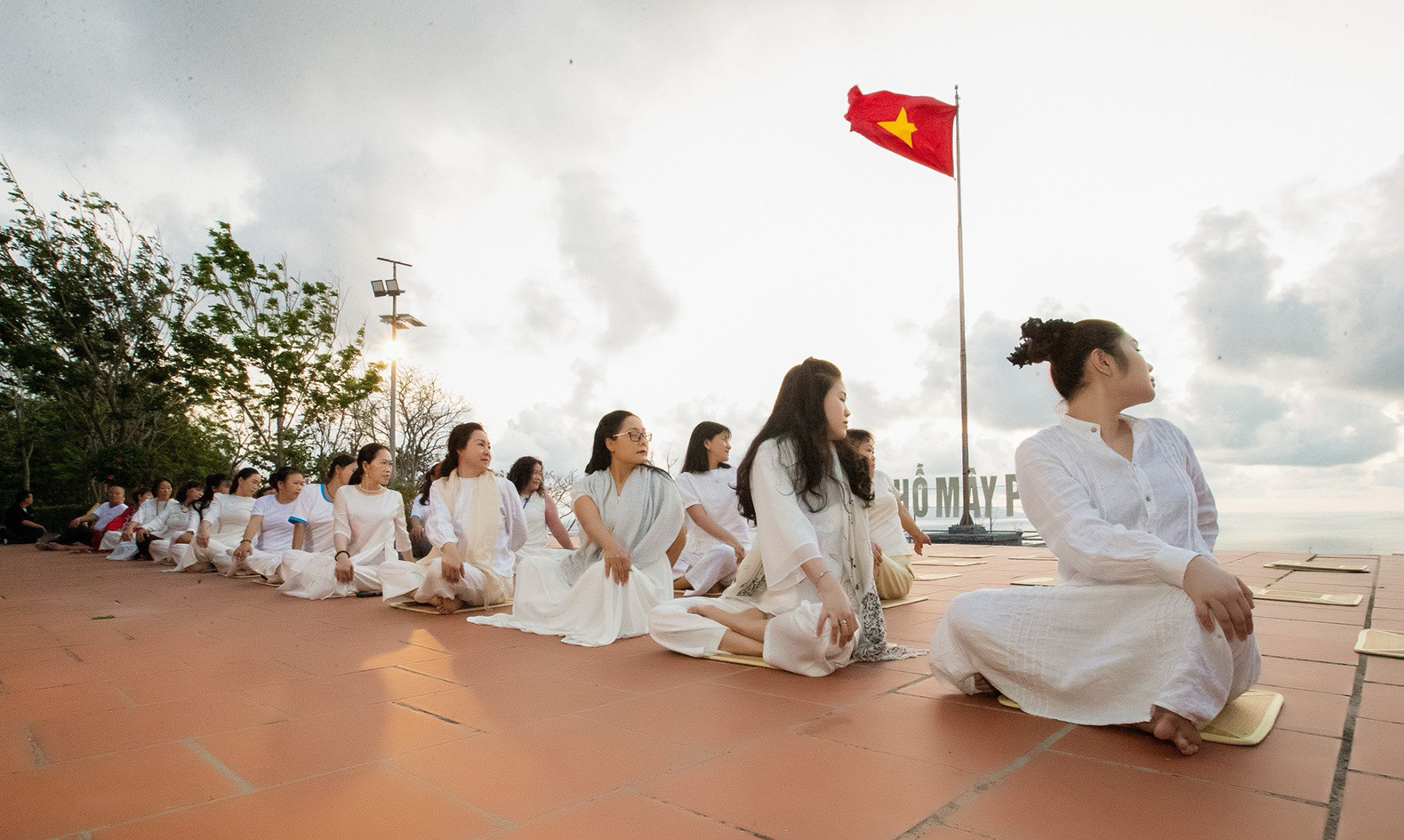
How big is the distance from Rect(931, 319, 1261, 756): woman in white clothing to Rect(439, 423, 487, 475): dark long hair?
12.1 feet

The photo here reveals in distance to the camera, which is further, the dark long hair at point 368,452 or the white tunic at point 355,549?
the dark long hair at point 368,452

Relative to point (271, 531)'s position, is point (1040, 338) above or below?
above

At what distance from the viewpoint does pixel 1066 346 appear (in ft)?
7.89

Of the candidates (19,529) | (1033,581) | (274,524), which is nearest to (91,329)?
(19,529)

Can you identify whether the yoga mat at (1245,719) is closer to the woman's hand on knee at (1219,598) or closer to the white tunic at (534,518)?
the woman's hand on knee at (1219,598)

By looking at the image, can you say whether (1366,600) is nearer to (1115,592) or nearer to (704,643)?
(1115,592)

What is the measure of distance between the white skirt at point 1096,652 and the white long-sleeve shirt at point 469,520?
3.49m

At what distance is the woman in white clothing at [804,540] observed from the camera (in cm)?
285

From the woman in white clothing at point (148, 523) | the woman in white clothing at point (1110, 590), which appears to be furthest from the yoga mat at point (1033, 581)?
the woman in white clothing at point (148, 523)

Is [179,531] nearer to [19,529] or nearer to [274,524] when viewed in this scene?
[274,524]

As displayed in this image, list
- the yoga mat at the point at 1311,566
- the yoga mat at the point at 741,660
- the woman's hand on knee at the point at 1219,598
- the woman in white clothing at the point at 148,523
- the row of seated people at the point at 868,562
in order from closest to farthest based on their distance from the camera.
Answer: the woman's hand on knee at the point at 1219,598 < the row of seated people at the point at 868,562 < the yoga mat at the point at 741,660 < the yoga mat at the point at 1311,566 < the woman in white clothing at the point at 148,523

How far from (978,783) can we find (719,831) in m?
0.64

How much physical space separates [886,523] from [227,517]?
7.23 m

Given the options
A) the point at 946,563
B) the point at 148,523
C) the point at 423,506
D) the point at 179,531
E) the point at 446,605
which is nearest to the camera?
the point at 446,605
